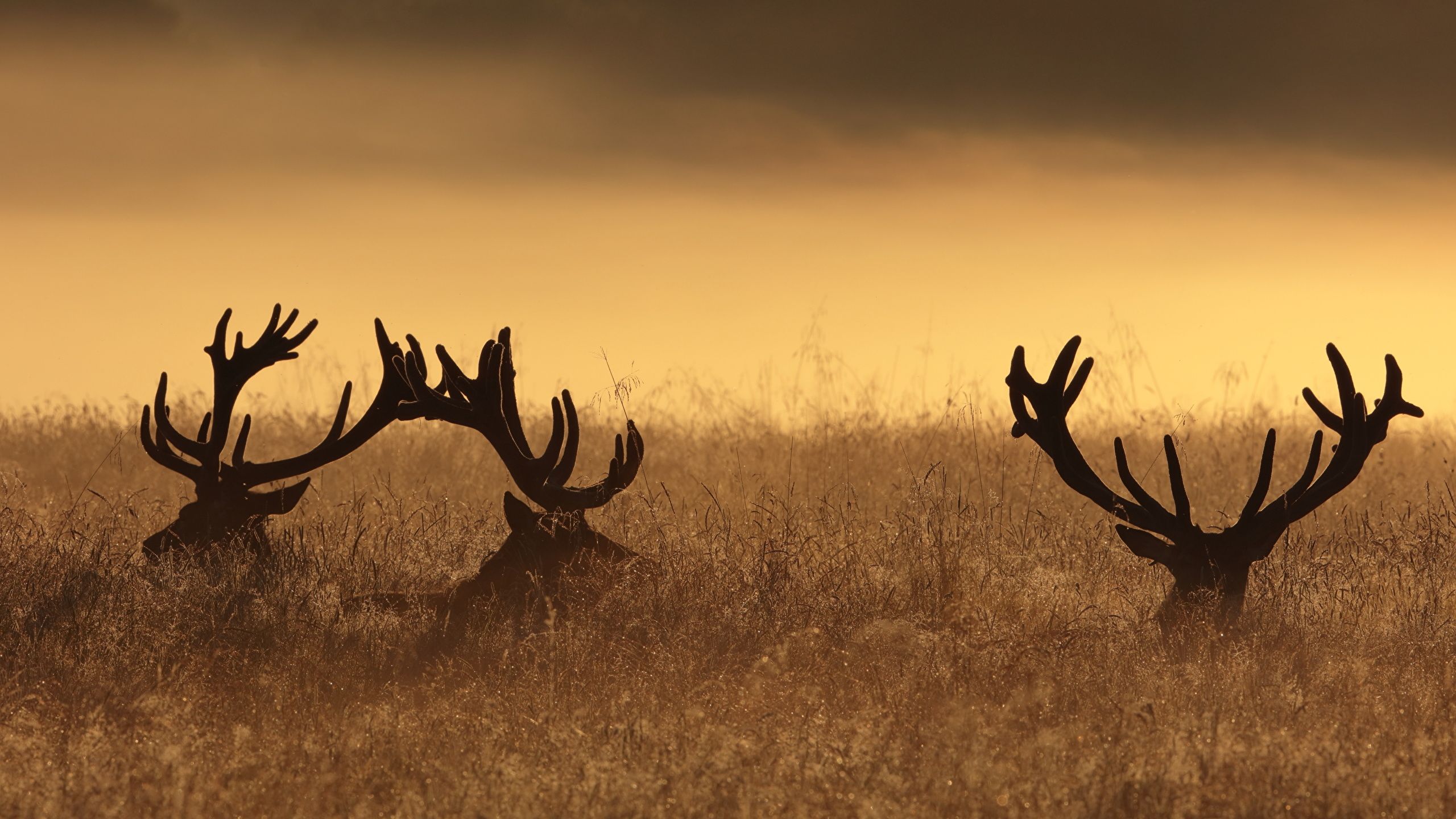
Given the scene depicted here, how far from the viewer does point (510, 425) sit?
6.93 m

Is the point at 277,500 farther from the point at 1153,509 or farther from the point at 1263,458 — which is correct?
the point at 1263,458

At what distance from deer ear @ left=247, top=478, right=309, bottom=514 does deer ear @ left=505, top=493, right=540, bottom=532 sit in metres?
1.30

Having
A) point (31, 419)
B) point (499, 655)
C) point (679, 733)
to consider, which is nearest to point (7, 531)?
point (499, 655)

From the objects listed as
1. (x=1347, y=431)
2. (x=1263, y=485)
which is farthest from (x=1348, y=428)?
(x=1263, y=485)

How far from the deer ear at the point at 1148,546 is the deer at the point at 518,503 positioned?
2.21m

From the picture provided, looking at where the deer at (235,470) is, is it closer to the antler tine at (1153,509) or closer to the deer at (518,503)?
the deer at (518,503)

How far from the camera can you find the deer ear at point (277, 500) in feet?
23.2

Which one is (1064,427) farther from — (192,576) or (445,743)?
(192,576)

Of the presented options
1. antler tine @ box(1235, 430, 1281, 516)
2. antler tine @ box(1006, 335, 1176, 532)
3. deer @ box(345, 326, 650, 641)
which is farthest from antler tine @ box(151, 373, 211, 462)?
antler tine @ box(1235, 430, 1281, 516)

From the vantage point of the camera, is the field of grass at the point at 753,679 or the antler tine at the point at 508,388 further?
the antler tine at the point at 508,388

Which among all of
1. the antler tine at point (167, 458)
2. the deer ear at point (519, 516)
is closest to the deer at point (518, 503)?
the deer ear at point (519, 516)

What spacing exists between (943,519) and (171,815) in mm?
4365

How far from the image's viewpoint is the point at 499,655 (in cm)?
570

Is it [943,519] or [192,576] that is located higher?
[943,519]
